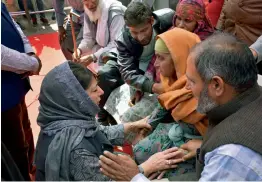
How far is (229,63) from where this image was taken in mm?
1369

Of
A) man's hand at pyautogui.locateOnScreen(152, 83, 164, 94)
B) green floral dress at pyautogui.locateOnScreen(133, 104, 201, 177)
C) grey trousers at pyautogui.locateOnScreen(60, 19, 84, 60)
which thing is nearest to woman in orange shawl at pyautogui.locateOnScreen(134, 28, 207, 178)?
green floral dress at pyautogui.locateOnScreen(133, 104, 201, 177)

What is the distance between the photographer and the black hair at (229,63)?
4.50 feet

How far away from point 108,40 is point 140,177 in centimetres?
199

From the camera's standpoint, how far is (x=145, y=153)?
2.14 meters

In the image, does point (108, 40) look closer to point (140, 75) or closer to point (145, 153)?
point (140, 75)

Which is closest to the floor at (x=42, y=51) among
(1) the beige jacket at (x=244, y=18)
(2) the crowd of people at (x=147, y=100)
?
(2) the crowd of people at (x=147, y=100)

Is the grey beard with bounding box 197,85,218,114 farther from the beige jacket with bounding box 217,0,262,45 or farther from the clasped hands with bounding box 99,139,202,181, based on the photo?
the beige jacket with bounding box 217,0,262,45

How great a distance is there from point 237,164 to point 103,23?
2.29 m

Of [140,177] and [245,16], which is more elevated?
[245,16]

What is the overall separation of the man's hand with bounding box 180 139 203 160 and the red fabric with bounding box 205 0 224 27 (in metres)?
1.35

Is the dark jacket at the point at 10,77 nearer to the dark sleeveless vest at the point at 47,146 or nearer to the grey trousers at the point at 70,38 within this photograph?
the dark sleeveless vest at the point at 47,146

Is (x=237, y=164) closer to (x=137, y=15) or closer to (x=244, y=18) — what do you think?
(x=244, y=18)

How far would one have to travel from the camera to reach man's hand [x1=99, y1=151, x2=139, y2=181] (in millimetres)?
1604

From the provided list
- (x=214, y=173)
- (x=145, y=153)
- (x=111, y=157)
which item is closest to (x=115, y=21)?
(x=145, y=153)
